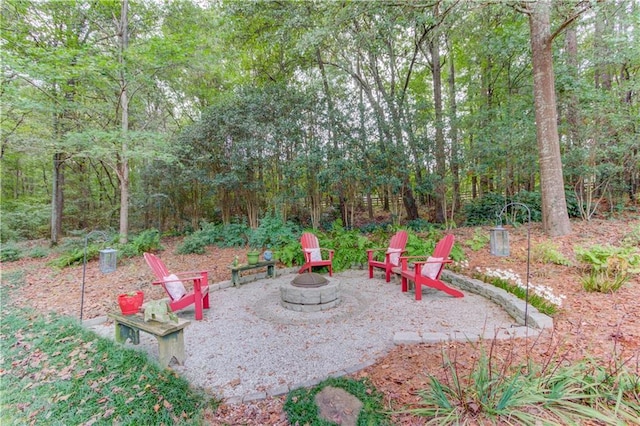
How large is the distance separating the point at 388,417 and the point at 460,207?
8.12 meters

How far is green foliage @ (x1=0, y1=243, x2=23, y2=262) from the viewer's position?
7.06 metres

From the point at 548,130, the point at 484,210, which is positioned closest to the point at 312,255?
the point at 548,130

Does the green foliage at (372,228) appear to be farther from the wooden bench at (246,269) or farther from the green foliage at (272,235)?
the wooden bench at (246,269)

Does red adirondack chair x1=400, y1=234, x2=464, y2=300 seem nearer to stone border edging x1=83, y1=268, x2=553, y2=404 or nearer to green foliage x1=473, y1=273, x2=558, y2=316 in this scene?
stone border edging x1=83, y1=268, x2=553, y2=404

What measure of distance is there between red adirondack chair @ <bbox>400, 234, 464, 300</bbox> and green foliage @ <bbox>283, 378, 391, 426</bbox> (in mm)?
2183

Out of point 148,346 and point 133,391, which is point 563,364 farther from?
point 148,346

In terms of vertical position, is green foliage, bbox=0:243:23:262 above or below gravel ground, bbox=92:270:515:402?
above

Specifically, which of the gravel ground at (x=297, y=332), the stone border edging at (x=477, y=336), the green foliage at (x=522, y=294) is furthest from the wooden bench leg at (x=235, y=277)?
the green foliage at (x=522, y=294)

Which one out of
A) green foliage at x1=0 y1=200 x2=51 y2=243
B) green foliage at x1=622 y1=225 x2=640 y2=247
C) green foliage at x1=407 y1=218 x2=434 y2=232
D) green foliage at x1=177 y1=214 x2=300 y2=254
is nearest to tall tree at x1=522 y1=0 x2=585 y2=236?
green foliage at x1=622 y1=225 x2=640 y2=247

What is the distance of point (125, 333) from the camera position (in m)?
2.76

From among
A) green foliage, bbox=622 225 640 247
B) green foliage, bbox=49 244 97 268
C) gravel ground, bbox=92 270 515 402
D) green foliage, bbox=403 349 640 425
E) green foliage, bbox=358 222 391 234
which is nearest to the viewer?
green foliage, bbox=403 349 640 425

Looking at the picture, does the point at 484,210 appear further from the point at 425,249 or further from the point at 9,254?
the point at 9,254

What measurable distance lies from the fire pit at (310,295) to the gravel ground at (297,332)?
11cm

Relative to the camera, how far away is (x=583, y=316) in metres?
2.88
